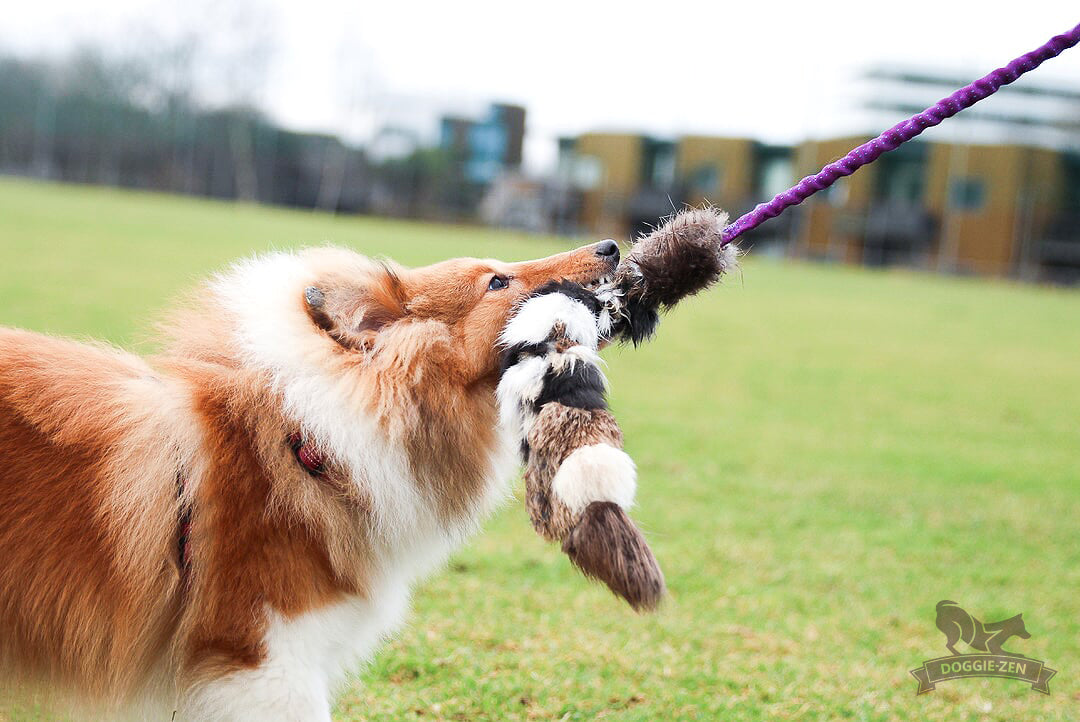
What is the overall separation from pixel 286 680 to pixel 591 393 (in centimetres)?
101

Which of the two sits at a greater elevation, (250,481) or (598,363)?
(598,363)

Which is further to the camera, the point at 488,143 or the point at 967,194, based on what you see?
the point at 488,143

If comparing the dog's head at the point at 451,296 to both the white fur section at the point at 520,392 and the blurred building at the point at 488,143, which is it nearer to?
the white fur section at the point at 520,392

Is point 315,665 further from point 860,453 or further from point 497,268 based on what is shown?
point 860,453

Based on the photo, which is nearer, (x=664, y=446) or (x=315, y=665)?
(x=315, y=665)

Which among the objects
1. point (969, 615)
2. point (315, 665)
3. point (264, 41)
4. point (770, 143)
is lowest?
point (969, 615)

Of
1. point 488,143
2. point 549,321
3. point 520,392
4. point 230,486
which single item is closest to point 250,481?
point 230,486

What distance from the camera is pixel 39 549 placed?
222 cm

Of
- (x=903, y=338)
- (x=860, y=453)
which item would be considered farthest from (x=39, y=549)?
(x=903, y=338)

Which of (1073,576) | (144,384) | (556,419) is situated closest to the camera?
(556,419)

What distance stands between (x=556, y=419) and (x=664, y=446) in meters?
5.45

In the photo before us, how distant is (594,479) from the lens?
1973 mm

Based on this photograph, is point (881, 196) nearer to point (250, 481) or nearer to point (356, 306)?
point (356, 306)

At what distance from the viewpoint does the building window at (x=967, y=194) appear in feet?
154
